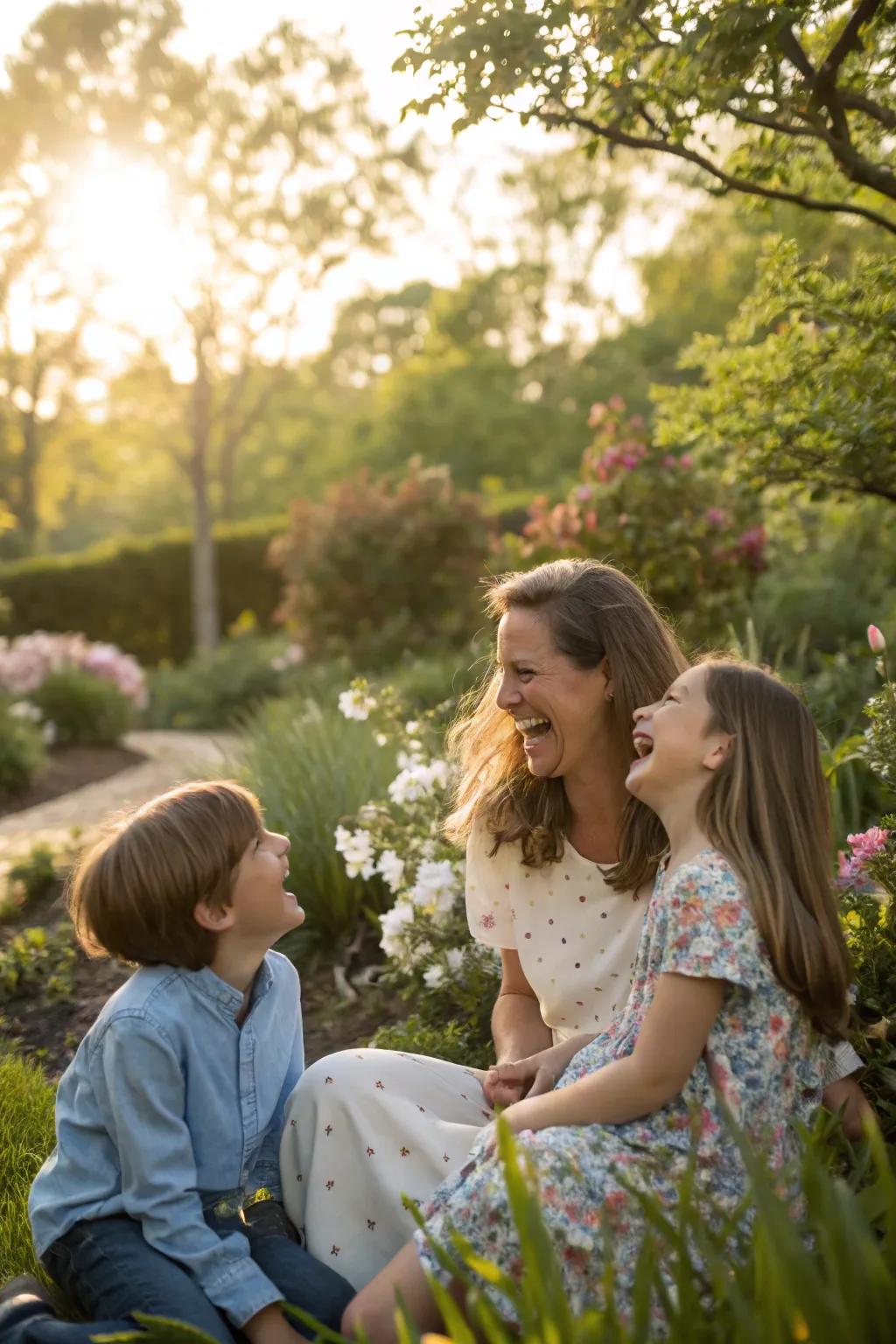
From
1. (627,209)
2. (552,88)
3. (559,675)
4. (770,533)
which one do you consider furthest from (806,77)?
(627,209)

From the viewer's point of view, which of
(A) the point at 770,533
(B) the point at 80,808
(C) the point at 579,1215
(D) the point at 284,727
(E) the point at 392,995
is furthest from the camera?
(B) the point at 80,808

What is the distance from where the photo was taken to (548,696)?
2.63 meters

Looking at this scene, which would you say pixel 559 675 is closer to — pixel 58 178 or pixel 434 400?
pixel 58 178

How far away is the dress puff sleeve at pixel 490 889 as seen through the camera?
9.09ft

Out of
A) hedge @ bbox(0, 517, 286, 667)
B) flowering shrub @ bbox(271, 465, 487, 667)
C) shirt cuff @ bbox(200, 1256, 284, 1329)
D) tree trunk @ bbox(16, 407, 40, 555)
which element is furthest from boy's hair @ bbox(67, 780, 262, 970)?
tree trunk @ bbox(16, 407, 40, 555)

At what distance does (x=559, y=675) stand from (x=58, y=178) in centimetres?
1555

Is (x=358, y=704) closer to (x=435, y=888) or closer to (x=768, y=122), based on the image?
(x=435, y=888)

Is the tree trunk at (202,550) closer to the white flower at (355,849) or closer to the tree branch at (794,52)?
the white flower at (355,849)

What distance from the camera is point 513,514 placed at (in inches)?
658

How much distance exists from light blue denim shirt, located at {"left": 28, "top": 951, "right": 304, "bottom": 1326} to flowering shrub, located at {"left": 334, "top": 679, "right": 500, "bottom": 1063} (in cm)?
97

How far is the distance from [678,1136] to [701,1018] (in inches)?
8.0

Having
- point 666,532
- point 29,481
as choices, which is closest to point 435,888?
point 666,532

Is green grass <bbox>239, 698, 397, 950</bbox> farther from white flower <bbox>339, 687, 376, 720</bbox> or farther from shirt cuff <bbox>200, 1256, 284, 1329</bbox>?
shirt cuff <bbox>200, 1256, 284, 1329</bbox>

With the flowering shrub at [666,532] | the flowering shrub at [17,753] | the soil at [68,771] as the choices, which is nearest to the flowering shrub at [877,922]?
the flowering shrub at [666,532]
